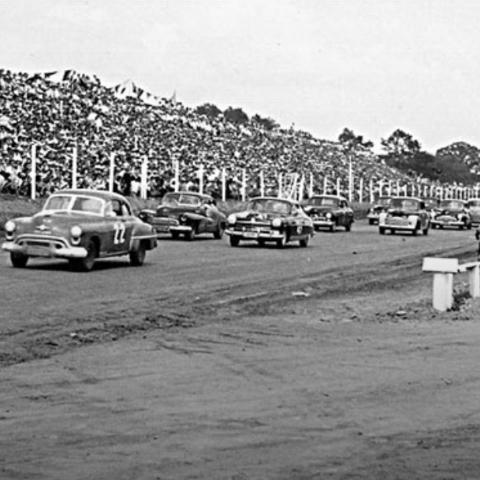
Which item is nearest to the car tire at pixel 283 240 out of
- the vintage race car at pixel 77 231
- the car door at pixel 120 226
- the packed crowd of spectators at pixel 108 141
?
the vintage race car at pixel 77 231

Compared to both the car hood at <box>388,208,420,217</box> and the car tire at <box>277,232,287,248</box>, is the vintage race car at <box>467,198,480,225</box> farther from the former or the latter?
the car tire at <box>277,232,287,248</box>

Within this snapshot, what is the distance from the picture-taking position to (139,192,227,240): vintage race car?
121 ft

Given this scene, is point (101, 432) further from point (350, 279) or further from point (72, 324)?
point (350, 279)

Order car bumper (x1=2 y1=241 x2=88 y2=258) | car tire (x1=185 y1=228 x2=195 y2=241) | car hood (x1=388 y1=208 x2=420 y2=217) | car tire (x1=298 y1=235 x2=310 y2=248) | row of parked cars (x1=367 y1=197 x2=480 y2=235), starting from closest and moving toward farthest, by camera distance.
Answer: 1. car bumper (x1=2 y1=241 x2=88 y2=258)
2. car tire (x1=298 y1=235 x2=310 y2=248)
3. car tire (x1=185 y1=228 x2=195 y2=241)
4. row of parked cars (x1=367 y1=197 x2=480 y2=235)
5. car hood (x1=388 y1=208 x2=420 y2=217)

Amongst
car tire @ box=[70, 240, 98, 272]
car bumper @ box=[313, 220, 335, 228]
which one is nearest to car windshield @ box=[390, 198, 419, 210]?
car bumper @ box=[313, 220, 335, 228]

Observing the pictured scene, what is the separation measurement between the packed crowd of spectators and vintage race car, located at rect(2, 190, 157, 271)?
16957mm

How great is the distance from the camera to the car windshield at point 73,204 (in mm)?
23500

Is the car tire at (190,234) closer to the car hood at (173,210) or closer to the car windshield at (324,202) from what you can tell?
A: the car hood at (173,210)

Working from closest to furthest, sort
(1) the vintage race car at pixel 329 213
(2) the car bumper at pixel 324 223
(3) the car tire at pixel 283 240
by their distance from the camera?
(3) the car tire at pixel 283 240 < (2) the car bumper at pixel 324 223 < (1) the vintage race car at pixel 329 213

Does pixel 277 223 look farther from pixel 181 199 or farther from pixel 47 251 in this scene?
pixel 47 251

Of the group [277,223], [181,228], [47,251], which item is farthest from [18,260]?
[181,228]

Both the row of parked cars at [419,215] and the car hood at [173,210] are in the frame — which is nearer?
the car hood at [173,210]

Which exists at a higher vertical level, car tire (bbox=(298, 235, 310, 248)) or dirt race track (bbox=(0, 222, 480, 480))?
car tire (bbox=(298, 235, 310, 248))

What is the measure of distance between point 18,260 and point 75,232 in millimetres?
1312
